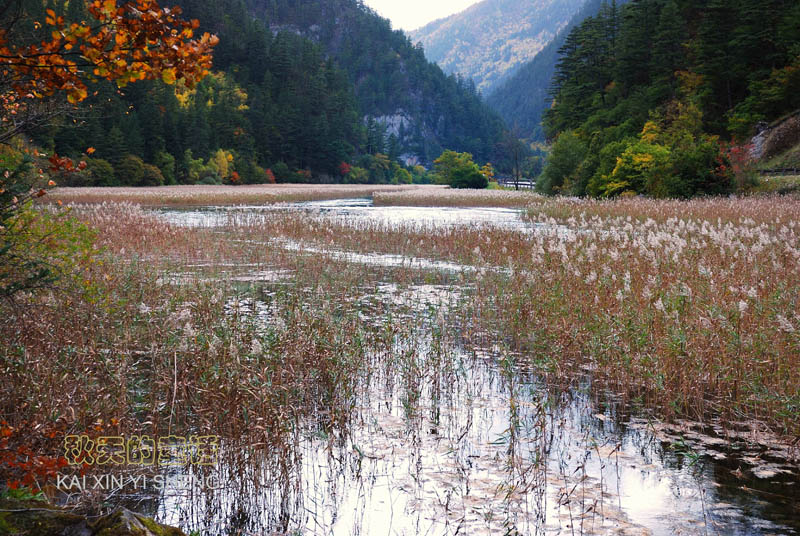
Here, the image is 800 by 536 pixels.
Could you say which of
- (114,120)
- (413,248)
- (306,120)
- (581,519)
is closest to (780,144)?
(413,248)

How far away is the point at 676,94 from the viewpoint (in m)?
55.0


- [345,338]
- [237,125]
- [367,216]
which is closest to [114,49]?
[345,338]

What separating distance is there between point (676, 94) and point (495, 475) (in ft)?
194

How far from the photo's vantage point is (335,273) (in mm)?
14281

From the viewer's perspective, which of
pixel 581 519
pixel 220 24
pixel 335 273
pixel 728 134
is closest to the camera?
pixel 581 519

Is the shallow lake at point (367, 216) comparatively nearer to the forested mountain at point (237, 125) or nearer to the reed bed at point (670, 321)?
the reed bed at point (670, 321)

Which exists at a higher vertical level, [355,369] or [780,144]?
[780,144]

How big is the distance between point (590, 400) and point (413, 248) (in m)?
13.0

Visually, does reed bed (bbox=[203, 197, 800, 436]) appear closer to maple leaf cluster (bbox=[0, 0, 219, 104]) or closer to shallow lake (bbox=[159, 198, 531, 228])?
maple leaf cluster (bbox=[0, 0, 219, 104])

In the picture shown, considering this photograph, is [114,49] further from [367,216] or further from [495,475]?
[367,216]

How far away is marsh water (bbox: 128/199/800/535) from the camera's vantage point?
437cm

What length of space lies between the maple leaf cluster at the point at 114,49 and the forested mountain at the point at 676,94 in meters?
32.0

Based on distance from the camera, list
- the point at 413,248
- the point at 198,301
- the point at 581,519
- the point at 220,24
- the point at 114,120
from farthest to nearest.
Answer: the point at 220,24, the point at 114,120, the point at 413,248, the point at 198,301, the point at 581,519

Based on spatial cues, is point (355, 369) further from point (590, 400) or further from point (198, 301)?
point (198, 301)
